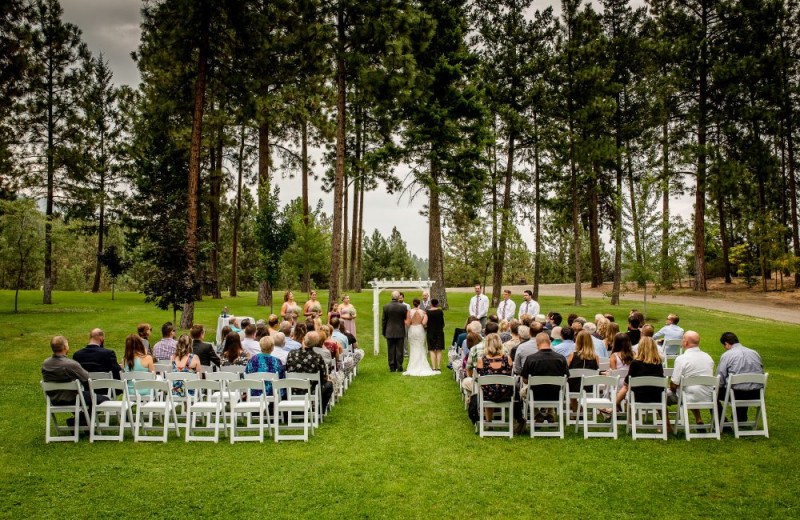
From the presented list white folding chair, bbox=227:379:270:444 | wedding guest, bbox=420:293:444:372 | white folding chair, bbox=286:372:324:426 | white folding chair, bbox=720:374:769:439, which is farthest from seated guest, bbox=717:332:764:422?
white folding chair, bbox=227:379:270:444

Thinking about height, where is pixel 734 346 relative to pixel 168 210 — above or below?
below

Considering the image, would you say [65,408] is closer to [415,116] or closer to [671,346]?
[671,346]

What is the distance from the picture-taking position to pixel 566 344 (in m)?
9.06

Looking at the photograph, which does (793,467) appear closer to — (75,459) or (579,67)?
(75,459)

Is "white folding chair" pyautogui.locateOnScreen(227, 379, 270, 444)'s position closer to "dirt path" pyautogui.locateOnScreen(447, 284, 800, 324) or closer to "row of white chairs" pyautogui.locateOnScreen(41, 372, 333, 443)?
"row of white chairs" pyautogui.locateOnScreen(41, 372, 333, 443)

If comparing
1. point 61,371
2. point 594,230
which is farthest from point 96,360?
point 594,230

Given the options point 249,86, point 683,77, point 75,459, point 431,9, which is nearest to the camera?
point 75,459

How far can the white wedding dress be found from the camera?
1280 centimetres

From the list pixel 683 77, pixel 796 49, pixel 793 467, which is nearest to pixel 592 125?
pixel 683 77

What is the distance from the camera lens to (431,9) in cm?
2384

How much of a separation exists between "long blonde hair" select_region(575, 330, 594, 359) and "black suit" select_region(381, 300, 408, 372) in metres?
5.38

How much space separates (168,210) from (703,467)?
979 inches

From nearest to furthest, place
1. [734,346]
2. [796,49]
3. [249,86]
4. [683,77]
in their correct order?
1. [734,346]
2. [249,86]
3. [683,77]
4. [796,49]

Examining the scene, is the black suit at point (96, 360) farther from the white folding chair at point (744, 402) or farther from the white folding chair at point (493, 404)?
the white folding chair at point (744, 402)
